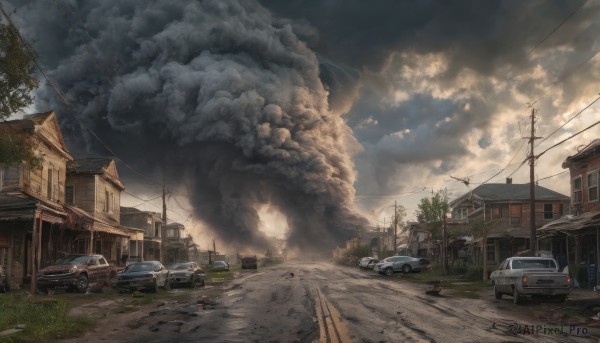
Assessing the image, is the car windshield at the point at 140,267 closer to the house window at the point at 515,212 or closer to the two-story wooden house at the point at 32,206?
the two-story wooden house at the point at 32,206

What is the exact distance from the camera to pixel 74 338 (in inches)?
404

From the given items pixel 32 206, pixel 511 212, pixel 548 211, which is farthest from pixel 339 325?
pixel 548 211

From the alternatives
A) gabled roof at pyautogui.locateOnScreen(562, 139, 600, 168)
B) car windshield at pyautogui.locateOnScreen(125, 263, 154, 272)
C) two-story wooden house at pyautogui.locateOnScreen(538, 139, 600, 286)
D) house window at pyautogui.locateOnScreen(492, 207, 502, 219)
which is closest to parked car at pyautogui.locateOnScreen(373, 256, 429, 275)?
house window at pyautogui.locateOnScreen(492, 207, 502, 219)

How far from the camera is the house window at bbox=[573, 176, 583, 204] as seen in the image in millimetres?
30781

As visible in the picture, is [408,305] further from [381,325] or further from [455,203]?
[455,203]

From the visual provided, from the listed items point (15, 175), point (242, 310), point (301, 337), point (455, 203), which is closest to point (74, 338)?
point (301, 337)

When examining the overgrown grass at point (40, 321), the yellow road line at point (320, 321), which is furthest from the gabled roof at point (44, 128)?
the yellow road line at point (320, 321)

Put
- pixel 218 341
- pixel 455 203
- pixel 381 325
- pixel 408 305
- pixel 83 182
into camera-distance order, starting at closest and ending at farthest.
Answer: pixel 218 341, pixel 381 325, pixel 408 305, pixel 83 182, pixel 455 203

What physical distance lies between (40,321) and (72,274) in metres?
12.0

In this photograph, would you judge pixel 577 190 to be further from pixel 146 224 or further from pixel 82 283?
pixel 146 224

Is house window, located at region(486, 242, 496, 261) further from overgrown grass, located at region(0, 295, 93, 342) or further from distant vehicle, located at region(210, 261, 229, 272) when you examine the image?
overgrown grass, located at region(0, 295, 93, 342)

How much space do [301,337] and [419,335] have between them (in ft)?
7.05

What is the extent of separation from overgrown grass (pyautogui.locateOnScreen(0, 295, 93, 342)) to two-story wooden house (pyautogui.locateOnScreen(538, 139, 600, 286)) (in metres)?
21.0

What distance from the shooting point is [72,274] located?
23.0 m
